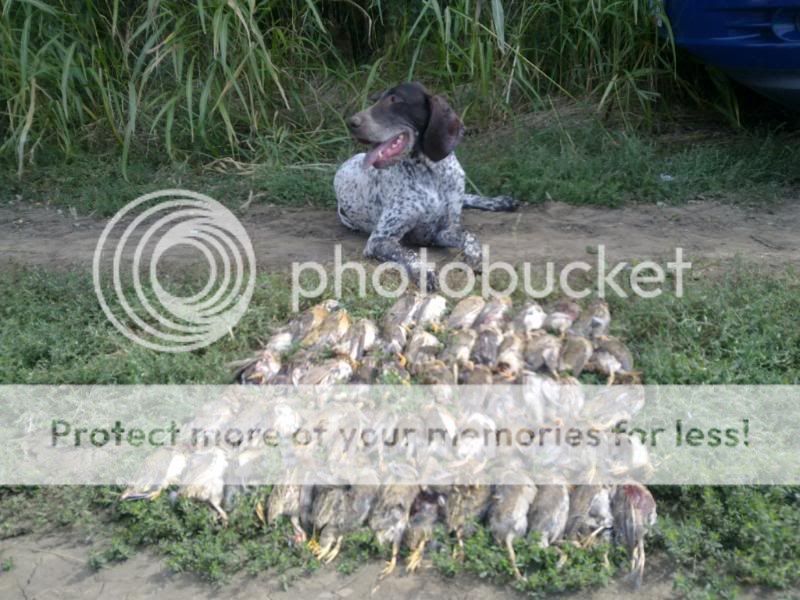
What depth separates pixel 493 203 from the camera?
6.11m

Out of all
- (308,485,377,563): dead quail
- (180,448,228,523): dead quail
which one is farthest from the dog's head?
(308,485,377,563): dead quail

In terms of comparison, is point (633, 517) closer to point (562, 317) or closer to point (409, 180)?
point (562, 317)

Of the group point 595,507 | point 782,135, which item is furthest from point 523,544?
point 782,135

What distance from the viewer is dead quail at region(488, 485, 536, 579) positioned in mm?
3434

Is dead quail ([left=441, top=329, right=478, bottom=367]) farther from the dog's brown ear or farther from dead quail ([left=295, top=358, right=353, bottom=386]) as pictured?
the dog's brown ear

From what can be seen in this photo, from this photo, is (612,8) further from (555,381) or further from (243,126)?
(555,381)

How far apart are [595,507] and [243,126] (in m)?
4.62

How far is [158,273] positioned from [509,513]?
264 centimetres

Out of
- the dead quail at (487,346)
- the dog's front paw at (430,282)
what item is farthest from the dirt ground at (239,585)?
the dog's front paw at (430,282)

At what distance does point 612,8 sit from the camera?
693 centimetres

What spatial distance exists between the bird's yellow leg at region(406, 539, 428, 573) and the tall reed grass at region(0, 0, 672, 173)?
3.93 metres

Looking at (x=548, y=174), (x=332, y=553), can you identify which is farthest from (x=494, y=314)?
(x=548, y=174)

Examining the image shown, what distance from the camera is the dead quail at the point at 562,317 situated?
15.0 ft

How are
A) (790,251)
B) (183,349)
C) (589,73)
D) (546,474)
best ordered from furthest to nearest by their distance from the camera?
1. (589,73)
2. (790,251)
3. (183,349)
4. (546,474)
